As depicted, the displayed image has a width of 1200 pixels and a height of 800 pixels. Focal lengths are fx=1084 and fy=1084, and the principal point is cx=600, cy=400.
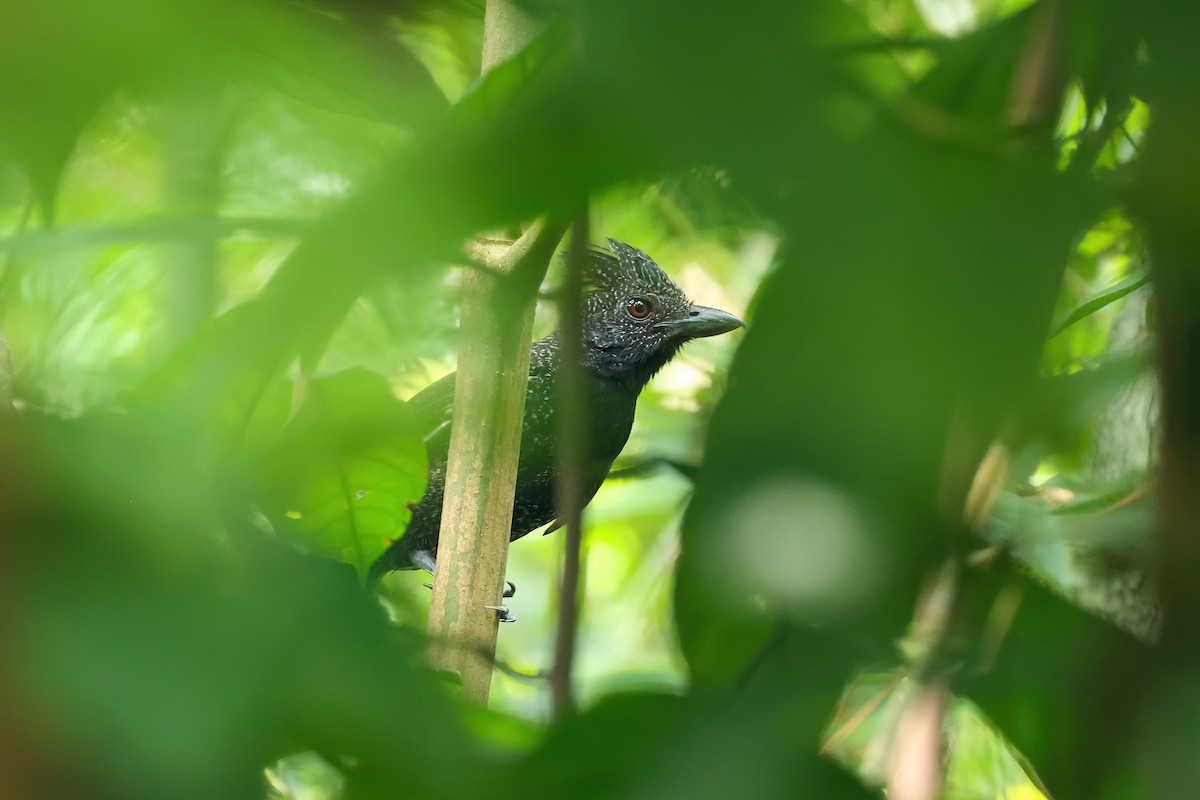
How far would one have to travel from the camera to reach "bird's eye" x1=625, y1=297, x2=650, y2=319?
11.9ft

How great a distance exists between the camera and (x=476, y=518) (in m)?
1.33

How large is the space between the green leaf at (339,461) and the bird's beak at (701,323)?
2.85 meters

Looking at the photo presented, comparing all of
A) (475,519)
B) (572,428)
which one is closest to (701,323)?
(475,519)

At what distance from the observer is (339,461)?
1.69 feet

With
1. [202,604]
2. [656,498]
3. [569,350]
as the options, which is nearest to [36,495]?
[202,604]

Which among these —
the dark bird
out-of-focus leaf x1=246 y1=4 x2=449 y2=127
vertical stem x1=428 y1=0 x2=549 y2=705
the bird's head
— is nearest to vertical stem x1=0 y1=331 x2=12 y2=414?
out-of-focus leaf x1=246 y1=4 x2=449 y2=127

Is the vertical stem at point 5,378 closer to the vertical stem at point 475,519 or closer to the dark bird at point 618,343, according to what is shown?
the vertical stem at point 475,519

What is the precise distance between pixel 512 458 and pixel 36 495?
1.03 metres

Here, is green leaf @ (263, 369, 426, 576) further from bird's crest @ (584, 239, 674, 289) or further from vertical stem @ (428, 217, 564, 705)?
bird's crest @ (584, 239, 674, 289)

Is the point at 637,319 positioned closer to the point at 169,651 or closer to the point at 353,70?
the point at 353,70

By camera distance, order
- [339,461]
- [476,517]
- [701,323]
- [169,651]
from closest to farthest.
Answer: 1. [169,651]
2. [339,461]
3. [476,517]
4. [701,323]

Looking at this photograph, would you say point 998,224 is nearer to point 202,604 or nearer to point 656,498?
point 202,604

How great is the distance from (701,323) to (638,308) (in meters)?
0.24

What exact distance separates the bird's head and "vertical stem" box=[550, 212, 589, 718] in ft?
9.58
